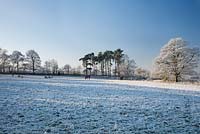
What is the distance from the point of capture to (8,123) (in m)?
9.06

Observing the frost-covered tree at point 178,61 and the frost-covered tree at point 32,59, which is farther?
the frost-covered tree at point 32,59

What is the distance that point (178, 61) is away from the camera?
55.7 metres

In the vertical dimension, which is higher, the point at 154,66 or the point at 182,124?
the point at 154,66

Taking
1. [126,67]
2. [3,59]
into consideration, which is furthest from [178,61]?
[3,59]

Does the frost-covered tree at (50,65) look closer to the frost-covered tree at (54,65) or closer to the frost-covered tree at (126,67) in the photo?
the frost-covered tree at (54,65)

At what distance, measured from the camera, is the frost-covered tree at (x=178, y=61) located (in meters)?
55.2

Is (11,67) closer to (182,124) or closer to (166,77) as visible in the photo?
(166,77)

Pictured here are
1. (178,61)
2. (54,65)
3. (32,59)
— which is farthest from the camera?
(54,65)

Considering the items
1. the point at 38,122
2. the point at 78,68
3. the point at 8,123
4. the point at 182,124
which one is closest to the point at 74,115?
the point at 38,122

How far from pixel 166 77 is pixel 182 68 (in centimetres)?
450

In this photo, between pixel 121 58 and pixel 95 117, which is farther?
pixel 121 58

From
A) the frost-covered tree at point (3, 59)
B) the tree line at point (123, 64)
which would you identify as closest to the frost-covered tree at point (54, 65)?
the tree line at point (123, 64)

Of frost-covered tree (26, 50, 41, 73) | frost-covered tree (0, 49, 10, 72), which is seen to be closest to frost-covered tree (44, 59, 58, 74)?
frost-covered tree (26, 50, 41, 73)

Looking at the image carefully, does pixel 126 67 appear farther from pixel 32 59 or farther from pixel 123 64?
pixel 32 59
